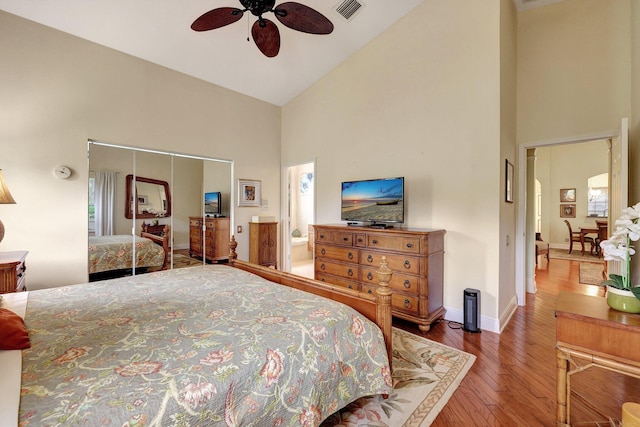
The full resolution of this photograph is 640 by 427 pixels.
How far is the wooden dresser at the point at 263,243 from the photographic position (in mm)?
4820

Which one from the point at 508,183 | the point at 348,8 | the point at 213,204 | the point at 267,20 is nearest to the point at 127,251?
the point at 213,204

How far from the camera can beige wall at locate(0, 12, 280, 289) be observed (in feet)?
9.18

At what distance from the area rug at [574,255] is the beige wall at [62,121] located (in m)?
8.79

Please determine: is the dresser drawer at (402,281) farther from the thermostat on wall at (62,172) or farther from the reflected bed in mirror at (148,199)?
the thermostat on wall at (62,172)

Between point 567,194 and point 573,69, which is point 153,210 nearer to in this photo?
point 573,69

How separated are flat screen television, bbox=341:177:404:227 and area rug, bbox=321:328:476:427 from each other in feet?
4.50

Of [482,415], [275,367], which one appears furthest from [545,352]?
[275,367]

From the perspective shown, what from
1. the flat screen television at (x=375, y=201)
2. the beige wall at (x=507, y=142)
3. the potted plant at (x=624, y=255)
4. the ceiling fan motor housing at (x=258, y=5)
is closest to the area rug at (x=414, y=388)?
the beige wall at (x=507, y=142)

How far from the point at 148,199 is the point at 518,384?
4373 mm

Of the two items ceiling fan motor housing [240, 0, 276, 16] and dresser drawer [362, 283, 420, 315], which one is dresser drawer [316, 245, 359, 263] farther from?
ceiling fan motor housing [240, 0, 276, 16]

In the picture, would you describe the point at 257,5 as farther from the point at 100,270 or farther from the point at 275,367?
the point at 100,270

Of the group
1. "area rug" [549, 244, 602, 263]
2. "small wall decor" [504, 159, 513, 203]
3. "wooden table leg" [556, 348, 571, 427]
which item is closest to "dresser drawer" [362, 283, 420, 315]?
"wooden table leg" [556, 348, 571, 427]

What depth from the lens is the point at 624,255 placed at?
148 centimetres

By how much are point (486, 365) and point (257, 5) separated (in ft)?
11.2
